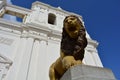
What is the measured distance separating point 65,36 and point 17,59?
6.35m

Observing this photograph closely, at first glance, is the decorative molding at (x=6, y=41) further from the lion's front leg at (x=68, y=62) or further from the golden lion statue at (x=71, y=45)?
the lion's front leg at (x=68, y=62)

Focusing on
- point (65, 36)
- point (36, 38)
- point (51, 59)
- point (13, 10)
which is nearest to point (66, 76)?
point (65, 36)

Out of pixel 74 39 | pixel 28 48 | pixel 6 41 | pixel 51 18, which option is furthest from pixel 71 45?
pixel 51 18

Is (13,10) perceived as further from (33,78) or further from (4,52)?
(33,78)

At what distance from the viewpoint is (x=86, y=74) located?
7.06ft

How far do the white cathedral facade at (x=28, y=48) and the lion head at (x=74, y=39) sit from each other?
17.9 ft

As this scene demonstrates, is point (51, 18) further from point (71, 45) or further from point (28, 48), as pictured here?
point (71, 45)

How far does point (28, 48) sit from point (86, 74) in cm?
744

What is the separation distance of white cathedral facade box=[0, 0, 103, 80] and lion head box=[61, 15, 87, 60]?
215 inches

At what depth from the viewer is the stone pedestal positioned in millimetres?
2127

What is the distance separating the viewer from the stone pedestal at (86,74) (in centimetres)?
213

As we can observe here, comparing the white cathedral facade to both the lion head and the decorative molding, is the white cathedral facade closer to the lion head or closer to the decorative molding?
the decorative molding

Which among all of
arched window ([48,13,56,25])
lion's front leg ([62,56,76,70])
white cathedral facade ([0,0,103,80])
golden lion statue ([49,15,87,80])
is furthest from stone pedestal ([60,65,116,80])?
arched window ([48,13,56,25])

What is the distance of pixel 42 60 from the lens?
29.8 ft
